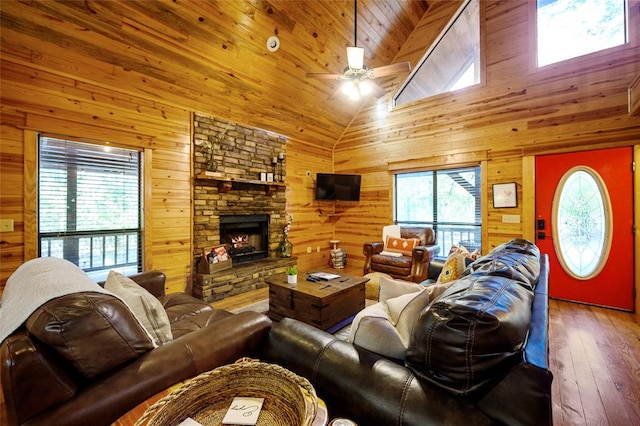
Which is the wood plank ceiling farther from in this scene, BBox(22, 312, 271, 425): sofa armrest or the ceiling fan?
BBox(22, 312, 271, 425): sofa armrest

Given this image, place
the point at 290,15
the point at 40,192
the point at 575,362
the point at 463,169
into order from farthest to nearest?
the point at 463,169 → the point at 290,15 → the point at 40,192 → the point at 575,362

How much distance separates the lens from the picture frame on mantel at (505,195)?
4.04m

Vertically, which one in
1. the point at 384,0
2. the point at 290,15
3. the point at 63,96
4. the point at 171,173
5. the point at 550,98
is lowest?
the point at 171,173

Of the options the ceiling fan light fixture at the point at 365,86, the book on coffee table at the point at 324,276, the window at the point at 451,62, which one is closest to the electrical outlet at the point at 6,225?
the book on coffee table at the point at 324,276

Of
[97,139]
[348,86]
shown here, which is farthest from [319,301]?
[97,139]

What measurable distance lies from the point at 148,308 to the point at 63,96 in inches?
111

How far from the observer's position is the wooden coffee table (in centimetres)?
259

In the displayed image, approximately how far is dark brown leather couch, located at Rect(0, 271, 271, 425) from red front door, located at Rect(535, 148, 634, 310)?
438cm

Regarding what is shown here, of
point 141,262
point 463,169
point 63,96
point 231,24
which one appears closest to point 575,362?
point 463,169

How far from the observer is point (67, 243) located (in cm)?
289

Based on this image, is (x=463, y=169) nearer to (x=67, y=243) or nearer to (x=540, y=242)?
(x=540, y=242)

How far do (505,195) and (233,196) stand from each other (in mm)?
4242

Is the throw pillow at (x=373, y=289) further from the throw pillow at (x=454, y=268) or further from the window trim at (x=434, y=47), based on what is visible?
the window trim at (x=434, y=47)

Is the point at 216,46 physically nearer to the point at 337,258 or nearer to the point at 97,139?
the point at 97,139
